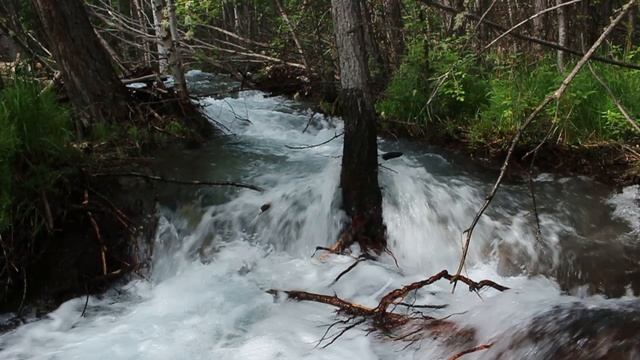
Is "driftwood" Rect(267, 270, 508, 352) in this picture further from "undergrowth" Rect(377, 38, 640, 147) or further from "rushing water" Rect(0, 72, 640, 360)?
"undergrowth" Rect(377, 38, 640, 147)

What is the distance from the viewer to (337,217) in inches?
172

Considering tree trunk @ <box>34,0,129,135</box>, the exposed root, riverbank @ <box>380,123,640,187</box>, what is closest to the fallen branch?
the exposed root

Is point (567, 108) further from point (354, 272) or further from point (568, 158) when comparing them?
point (354, 272)

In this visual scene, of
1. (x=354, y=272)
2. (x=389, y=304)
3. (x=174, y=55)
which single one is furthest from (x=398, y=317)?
(x=174, y=55)

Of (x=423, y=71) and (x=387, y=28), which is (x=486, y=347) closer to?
(x=423, y=71)

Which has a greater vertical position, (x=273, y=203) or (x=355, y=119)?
(x=355, y=119)

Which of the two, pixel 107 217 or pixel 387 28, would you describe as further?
pixel 387 28

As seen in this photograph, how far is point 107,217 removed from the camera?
172 inches

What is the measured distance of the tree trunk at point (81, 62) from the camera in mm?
5391

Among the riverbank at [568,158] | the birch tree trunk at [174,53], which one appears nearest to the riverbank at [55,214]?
the birch tree trunk at [174,53]

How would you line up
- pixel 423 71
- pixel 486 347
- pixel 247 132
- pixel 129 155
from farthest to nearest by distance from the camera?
pixel 247 132 < pixel 423 71 < pixel 129 155 < pixel 486 347

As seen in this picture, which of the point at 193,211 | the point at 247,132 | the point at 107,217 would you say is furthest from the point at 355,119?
the point at 247,132

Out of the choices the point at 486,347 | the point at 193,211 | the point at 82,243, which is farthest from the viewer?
the point at 193,211

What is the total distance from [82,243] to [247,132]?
3476mm
